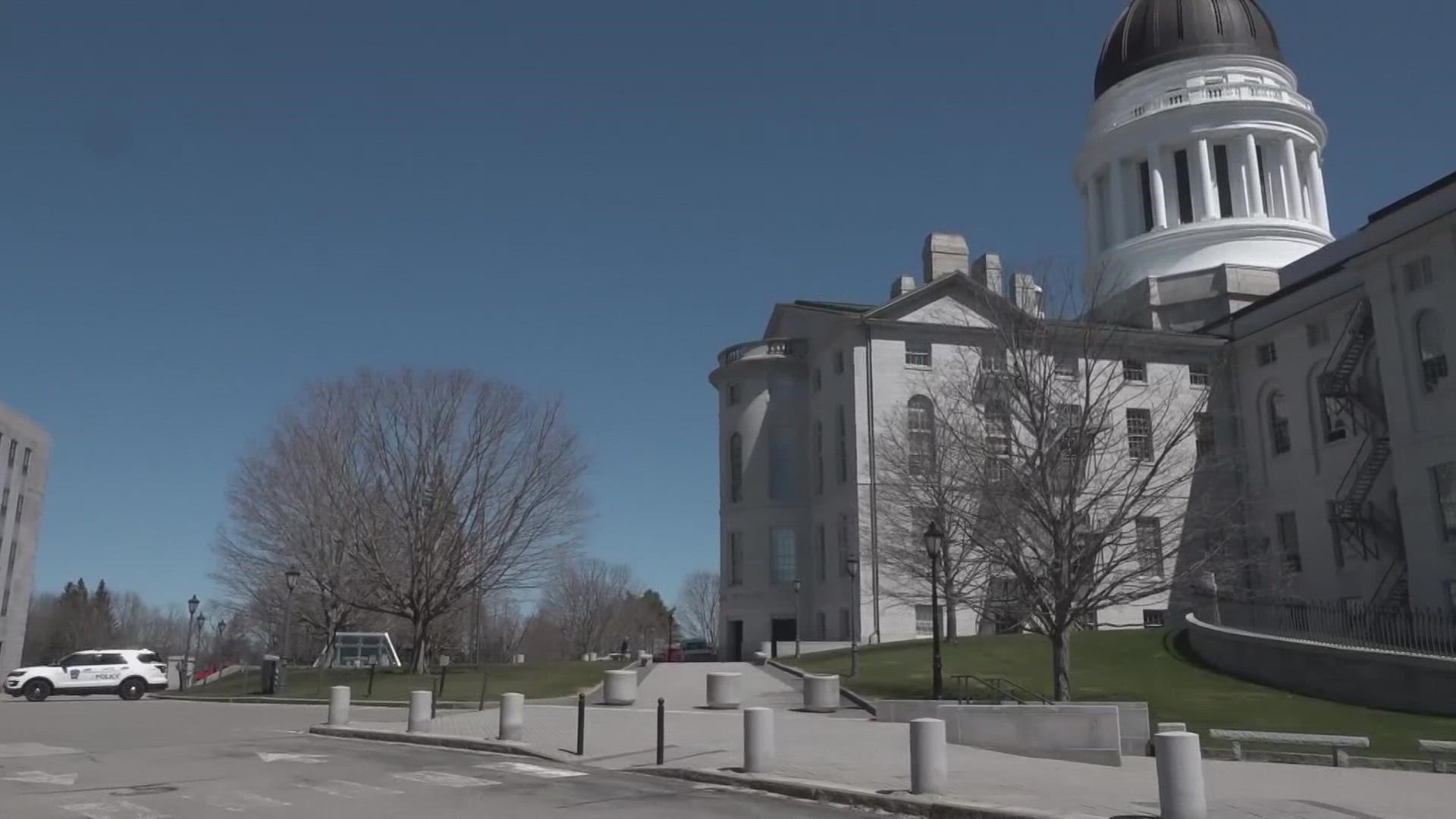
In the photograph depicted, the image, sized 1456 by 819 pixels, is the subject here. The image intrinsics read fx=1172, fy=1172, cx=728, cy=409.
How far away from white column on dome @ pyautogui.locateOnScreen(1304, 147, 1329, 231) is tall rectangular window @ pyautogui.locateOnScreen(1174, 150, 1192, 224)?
6.95m

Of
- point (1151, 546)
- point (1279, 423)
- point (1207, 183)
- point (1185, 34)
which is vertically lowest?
point (1151, 546)

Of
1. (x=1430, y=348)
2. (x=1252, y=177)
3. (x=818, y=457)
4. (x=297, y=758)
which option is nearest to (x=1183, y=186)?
(x=1252, y=177)

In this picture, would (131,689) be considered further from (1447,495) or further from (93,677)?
(1447,495)

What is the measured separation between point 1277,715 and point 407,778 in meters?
19.4

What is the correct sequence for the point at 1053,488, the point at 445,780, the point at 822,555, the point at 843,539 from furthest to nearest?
the point at 822,555
the point at 843,539
the point at 1053,488
the point at 445,780

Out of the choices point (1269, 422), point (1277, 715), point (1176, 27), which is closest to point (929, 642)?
point (1277, 715)

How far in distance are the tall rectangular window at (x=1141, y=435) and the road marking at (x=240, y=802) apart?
22375mm

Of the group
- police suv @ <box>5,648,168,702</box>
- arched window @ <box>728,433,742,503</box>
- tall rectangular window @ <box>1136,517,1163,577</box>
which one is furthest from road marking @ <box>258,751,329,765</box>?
arched window @ <box>728,433,742,503</box>

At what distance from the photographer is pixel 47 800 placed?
12.7 metres

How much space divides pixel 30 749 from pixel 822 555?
3557 cm

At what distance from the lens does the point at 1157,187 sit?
222ft

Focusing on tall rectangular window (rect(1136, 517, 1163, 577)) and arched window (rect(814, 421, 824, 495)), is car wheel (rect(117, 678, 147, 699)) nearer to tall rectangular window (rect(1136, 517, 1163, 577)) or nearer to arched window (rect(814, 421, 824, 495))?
arched window (rect(814, 421, 824, 495))

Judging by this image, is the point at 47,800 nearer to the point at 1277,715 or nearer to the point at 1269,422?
the point at 1277,715

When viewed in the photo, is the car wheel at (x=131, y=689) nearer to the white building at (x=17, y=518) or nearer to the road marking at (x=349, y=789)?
the road marking at (x=349, y=789)
